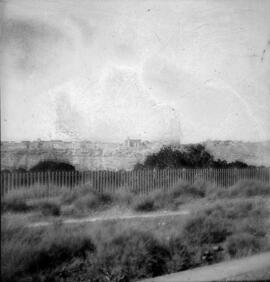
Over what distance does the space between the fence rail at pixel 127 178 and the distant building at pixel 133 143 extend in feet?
1.12

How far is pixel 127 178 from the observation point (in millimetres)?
5227

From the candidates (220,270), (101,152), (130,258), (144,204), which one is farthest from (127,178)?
(220,270)

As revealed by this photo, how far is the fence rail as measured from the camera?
157 inches

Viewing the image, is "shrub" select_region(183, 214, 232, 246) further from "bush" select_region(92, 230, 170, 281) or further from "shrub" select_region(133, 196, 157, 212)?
"shrub" select_region(133, 196, 157, 212)

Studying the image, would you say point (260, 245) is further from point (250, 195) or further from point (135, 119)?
point (135, 119)

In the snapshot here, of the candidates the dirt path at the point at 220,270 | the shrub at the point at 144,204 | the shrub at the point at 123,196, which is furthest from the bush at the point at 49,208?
the dirt path at the point at 220,270

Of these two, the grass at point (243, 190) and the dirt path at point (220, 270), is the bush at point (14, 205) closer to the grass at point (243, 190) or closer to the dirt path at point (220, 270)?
the dirt path at point (220, 270)

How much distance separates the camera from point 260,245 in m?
6.21

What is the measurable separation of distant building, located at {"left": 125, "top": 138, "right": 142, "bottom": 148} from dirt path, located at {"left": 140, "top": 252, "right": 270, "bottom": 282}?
1.71 m

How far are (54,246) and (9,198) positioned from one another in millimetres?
1026

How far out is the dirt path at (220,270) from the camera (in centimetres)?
500

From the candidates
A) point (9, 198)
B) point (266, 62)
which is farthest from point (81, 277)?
point (266, 62)

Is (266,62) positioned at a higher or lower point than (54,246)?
higher

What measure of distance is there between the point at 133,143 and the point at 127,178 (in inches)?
18.5
